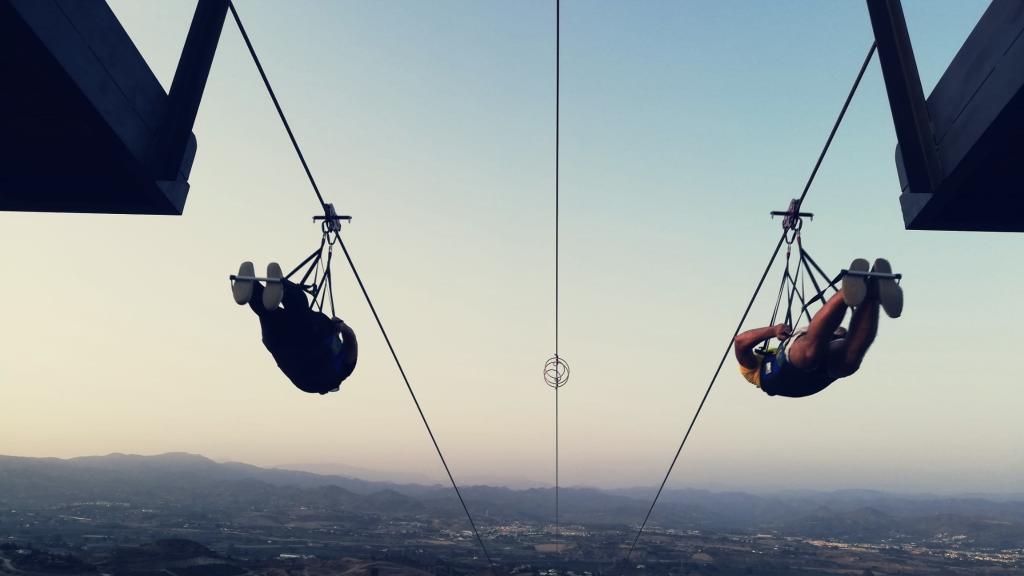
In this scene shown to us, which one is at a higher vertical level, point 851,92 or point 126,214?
point 851,92

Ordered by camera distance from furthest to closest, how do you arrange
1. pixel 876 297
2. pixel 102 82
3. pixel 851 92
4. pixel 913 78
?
pixel 851 92
pixel 876 297
pixel 913 78
pixel 102 82

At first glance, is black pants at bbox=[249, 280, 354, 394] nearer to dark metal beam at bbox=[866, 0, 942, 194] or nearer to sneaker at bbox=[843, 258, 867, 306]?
sneaker at bbox=[843, 258, 867, 306]

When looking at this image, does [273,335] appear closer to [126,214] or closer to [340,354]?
[340,354]

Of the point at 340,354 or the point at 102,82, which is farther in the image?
the point at 340,354

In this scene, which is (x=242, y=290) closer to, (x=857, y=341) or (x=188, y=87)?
(x=188, y=87)

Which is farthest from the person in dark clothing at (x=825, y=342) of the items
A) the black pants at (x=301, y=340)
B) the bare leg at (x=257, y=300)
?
the bare leg at (x=257, y=300)

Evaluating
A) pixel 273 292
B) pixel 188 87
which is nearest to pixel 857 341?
pixel 273 292

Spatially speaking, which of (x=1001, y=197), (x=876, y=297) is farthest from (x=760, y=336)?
(x=1001, y=197)

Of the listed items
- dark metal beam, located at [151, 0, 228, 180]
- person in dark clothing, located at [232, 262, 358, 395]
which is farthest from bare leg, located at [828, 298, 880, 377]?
dark metal beam, located at [151, 0, 228, 180]
